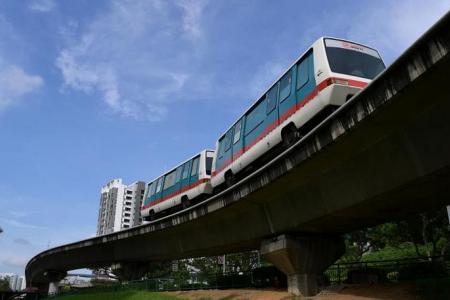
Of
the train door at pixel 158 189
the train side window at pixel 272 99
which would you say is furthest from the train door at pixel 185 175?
the train side window at pixel 272 99

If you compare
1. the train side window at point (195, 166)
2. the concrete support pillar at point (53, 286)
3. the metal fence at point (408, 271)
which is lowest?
the metal fence at point (408, 271)

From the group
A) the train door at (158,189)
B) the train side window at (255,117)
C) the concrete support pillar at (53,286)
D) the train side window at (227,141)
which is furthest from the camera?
the concrete support pillar at (53,286)

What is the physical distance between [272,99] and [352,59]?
3.31m

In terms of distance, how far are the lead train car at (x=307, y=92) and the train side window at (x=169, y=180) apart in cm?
821

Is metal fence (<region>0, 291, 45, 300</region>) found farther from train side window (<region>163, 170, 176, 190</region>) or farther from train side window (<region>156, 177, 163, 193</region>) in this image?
train side window (<region>163, 170, 176, 190</region>)

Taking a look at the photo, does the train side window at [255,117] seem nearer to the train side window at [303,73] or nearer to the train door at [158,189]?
the train side window at [303,73]

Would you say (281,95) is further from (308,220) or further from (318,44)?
(308,220)

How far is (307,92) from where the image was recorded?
1360 centimetres

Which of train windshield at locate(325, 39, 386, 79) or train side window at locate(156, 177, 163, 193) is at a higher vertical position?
train side window at locate(156, 177, 163, 193)

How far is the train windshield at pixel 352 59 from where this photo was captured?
13.2 meters

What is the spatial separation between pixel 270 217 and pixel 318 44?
22.2 ft

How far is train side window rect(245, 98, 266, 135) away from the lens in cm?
1663

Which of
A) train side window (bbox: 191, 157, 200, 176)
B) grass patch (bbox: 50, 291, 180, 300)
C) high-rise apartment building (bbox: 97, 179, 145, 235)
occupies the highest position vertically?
high-rise apartment building (bbox: 97, 179, 145, 235)

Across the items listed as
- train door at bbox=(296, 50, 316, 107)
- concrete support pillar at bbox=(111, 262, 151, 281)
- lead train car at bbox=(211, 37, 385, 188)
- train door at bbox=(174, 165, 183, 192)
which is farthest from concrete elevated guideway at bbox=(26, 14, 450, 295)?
concrete support pillar at bbox=(111, 262, 151, 281)
